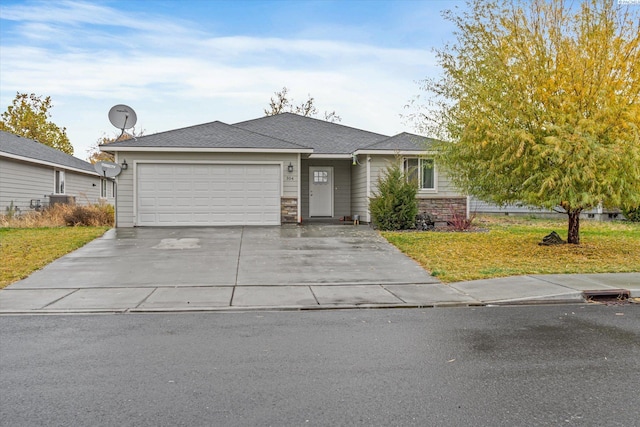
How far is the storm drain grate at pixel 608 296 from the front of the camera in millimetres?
7539

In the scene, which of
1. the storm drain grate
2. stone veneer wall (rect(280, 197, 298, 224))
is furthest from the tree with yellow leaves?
stone veneer wall (rect(280, 197, 298, 224))

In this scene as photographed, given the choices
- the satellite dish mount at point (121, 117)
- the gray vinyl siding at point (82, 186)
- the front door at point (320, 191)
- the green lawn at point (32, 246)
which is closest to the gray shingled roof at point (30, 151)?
the gray vinyl siding at point (82, 186)

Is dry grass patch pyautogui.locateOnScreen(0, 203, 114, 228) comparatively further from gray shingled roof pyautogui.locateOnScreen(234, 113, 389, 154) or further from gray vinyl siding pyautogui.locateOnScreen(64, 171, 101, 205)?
gray shingled roof pyautogui.locateOnScreen(234, 113, 389, 154)

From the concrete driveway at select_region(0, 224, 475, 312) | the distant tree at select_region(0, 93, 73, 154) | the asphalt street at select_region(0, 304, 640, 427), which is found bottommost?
the asphalt street at select_region(0, 304, 640, 427)

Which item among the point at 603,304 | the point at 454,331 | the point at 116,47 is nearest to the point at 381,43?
the point at 116,47

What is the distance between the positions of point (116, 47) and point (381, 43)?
10111mm

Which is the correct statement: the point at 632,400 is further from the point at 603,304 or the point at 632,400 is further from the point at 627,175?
the point at 627,175

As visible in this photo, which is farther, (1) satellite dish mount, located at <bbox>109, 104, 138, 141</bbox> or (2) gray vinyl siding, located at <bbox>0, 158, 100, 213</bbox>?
(2) gray vinyl siding, located at <bbox>0, 158, 100, 213</bbox>

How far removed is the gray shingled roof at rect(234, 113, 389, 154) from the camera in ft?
65.5

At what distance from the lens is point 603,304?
7.29m

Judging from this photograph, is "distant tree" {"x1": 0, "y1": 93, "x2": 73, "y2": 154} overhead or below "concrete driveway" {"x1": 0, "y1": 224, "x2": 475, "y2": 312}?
overhead

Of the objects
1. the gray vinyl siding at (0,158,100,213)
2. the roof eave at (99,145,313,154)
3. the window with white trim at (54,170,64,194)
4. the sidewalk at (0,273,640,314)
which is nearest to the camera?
the sidewalk at (0,273,640,314)

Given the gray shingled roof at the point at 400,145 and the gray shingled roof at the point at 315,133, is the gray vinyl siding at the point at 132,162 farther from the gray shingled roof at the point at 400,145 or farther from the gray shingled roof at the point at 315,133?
the gray shingled roof at the point at 400,145

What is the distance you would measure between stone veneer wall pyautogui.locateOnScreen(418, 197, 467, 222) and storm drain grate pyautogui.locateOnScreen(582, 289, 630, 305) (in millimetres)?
10546
